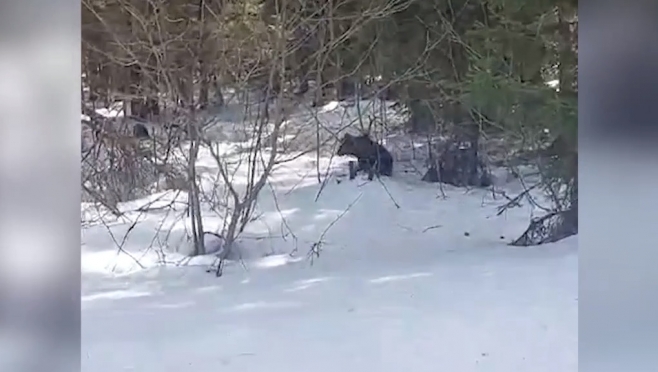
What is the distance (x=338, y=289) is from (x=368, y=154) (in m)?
0.61

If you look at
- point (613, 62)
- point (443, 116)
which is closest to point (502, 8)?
point (443, 116)

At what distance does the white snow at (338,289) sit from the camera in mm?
1899

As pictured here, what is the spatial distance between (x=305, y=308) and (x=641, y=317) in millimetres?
1885

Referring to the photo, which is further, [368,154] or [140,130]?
[368,154]

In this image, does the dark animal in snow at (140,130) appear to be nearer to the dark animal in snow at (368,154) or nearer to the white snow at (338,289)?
the white snow at (338,289)

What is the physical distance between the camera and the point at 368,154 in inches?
110

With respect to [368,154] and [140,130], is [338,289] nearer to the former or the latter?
[368,154]

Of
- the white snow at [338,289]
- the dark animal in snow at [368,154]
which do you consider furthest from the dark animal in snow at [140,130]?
the dark animal in snow at [368,154]

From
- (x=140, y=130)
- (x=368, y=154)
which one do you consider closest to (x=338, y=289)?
(x=368, y=154)

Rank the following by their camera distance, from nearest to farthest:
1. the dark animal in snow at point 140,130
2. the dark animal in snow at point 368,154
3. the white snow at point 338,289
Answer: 1. the white snow at point 338,289
2. the dark animal in snow at point 140,130
3. the dark animal in snow at point 368,154

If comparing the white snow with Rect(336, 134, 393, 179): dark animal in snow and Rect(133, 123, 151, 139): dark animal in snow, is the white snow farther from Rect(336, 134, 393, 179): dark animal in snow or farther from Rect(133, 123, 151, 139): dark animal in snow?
Rect(133, 123, 151, 139): dark animal in snow

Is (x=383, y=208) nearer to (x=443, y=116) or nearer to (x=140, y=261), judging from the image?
(x=443, y=116)

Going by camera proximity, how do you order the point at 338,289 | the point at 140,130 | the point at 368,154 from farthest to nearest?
1. the point at 368,154
2. the point at 140,130
3. the point at 338,289

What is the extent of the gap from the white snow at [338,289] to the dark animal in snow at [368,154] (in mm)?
46
